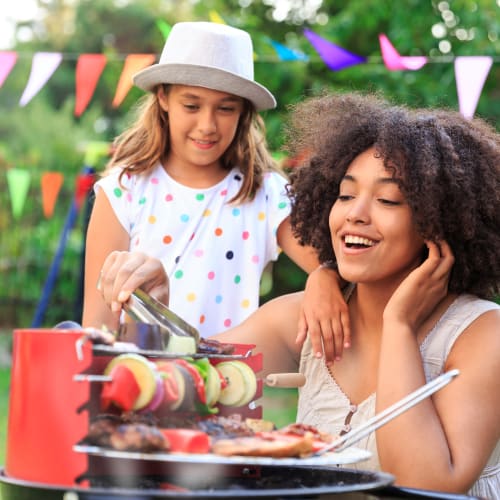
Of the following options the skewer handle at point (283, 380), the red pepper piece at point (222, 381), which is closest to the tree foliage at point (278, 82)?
the skewer handle at point (283, 380)

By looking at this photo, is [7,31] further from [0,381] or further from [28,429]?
[28,429]

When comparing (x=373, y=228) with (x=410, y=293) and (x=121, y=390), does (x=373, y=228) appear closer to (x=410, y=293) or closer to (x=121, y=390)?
(x=410, y=293)

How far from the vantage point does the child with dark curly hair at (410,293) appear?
1825 mm

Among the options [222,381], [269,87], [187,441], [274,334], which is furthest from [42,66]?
[187,441]

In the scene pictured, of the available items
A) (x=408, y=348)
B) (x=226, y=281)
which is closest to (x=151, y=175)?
(x=226, y=281)

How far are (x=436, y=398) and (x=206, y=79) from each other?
1.52m

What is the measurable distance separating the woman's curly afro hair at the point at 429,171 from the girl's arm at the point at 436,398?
8 cm

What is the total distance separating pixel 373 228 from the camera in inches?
81.2

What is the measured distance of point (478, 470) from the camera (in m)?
1.80

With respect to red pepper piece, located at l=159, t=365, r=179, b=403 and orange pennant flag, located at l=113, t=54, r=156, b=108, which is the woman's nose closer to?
red pepper piece, located at l=159, t=365, r=179, b=403

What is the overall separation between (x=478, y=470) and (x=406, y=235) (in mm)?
511

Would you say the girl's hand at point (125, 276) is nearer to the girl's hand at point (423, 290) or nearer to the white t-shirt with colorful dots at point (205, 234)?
the girl's hand at point (423, 290)

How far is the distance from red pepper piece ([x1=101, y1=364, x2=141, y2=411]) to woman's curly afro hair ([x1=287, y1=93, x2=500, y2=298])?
0.88 meters

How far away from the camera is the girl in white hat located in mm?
3094
